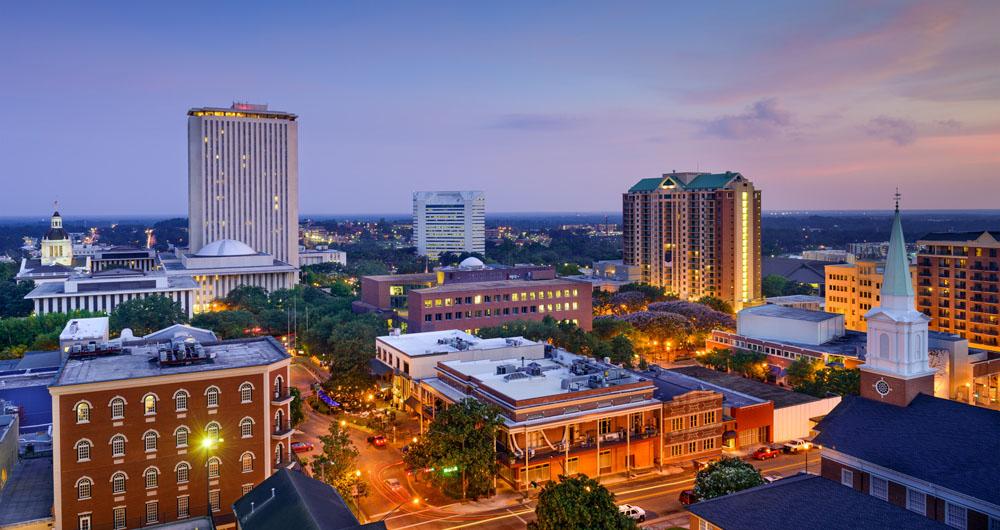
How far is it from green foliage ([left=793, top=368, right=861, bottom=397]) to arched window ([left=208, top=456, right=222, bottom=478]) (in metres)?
53.4

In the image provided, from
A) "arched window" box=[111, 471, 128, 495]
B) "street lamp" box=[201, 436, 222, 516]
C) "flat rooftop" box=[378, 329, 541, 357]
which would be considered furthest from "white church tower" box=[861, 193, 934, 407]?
"arched window" box=[111, 471, 128, 495]

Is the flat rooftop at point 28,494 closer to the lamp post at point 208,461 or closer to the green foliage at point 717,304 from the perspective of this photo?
the lamp post at point 208,461

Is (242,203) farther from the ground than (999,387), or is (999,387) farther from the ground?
(242,203)

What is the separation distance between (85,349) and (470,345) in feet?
123

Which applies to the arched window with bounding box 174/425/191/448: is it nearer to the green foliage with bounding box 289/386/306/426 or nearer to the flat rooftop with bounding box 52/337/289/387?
the flat rooftop with bounding box 52/337/289/387

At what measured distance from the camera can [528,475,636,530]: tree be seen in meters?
37.0

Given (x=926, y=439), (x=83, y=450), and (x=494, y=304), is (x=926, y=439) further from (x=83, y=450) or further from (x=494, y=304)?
(x=494, y=304)

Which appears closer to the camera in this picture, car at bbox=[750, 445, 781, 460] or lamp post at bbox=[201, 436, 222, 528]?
lamp post at bbox=[201, 436, 222, 528]

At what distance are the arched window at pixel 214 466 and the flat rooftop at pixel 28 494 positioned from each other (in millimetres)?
8743

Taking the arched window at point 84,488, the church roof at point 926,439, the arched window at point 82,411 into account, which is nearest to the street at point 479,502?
the church roof at point 926,439

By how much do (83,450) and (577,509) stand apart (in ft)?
93.8

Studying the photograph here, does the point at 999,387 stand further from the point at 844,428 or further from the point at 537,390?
the point at 537,390

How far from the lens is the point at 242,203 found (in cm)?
17812

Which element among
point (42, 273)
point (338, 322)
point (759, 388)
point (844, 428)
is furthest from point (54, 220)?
point (844, 428)
